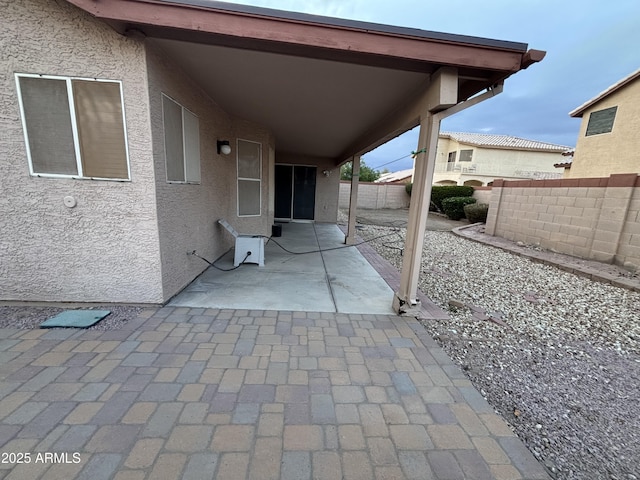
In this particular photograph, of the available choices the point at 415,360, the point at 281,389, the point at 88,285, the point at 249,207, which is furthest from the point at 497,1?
the point at 88,285

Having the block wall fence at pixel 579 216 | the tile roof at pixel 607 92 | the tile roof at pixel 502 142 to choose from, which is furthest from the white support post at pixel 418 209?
the tile roof at pixel 502 142

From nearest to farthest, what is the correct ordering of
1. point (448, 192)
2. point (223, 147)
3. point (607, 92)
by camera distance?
point (223, 147)
point (607, 92)
point (448, 192)

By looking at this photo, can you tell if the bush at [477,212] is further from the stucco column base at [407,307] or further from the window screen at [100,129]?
the window screen at [100,129]

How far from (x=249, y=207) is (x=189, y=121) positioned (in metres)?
2.47

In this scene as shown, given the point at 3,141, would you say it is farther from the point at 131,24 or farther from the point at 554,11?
the point at 554,11

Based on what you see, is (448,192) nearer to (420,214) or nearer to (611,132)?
(611,132)

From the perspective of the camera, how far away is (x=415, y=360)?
240 centimetres

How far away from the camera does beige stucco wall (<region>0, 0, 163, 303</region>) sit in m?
2.51

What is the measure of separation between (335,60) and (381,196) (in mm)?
17719

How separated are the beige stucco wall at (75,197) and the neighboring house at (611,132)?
1529 centimetres

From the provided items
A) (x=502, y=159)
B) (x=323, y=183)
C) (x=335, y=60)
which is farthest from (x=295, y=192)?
(x=502, y=159)

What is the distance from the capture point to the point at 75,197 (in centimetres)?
278

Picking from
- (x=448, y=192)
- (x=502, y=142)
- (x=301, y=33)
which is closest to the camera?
(x=301, y=33)

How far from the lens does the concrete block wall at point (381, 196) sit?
1928cm
